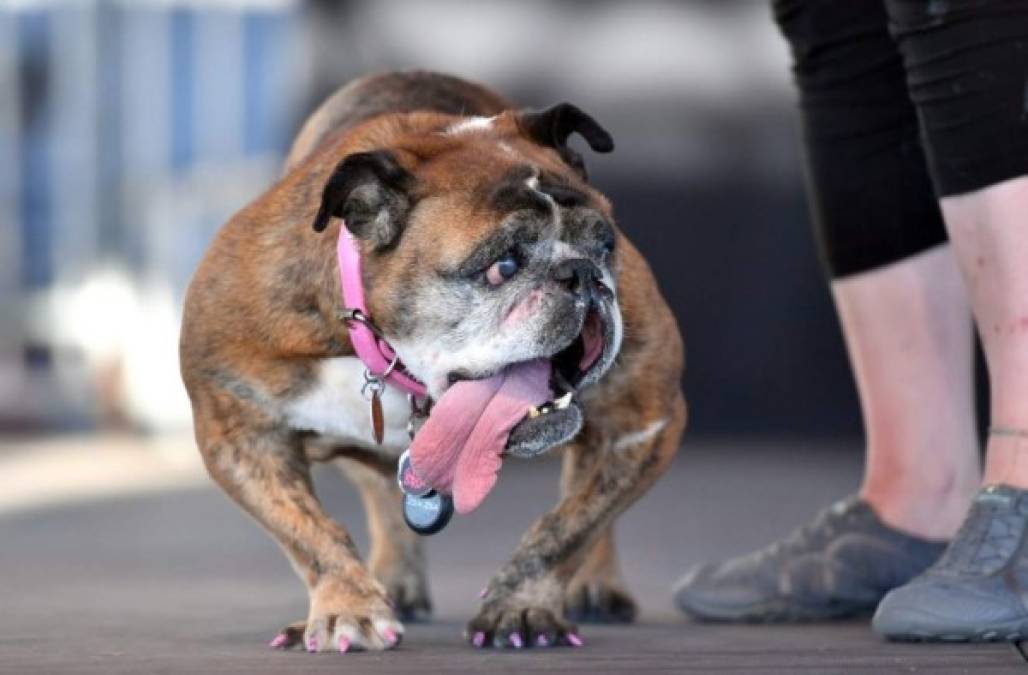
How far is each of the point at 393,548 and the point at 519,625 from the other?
3.25 feet

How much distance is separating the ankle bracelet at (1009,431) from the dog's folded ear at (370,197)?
0.92 metres

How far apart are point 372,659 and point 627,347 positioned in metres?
0.75

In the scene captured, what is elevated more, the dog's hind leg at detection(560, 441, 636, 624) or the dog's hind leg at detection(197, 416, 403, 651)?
the dog's hind leg at detection(197, 416, 403, 651)

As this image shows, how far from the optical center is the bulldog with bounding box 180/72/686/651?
124 inches

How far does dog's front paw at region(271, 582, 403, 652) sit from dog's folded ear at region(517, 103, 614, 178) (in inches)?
30.5

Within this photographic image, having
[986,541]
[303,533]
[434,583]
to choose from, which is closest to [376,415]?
[303,533]

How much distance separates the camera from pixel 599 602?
3.91 meters

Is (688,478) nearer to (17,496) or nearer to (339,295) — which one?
(17,496)

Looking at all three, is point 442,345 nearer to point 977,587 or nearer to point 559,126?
point 559,126

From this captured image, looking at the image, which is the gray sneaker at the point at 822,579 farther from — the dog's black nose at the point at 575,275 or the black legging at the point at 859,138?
the dog's black nose at the point at 575,275

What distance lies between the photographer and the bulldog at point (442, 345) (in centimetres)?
315

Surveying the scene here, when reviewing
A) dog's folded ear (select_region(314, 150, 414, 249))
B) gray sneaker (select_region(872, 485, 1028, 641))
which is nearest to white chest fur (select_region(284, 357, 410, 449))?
dog's folded ear (select_region(314, 150, 414, 249))

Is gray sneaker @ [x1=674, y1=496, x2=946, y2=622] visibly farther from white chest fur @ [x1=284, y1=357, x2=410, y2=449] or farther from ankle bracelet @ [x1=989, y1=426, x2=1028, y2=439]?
white chest fur @ [x1=284, y1=357, x2=410, y2=449]

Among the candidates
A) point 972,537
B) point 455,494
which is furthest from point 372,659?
point 972,537
